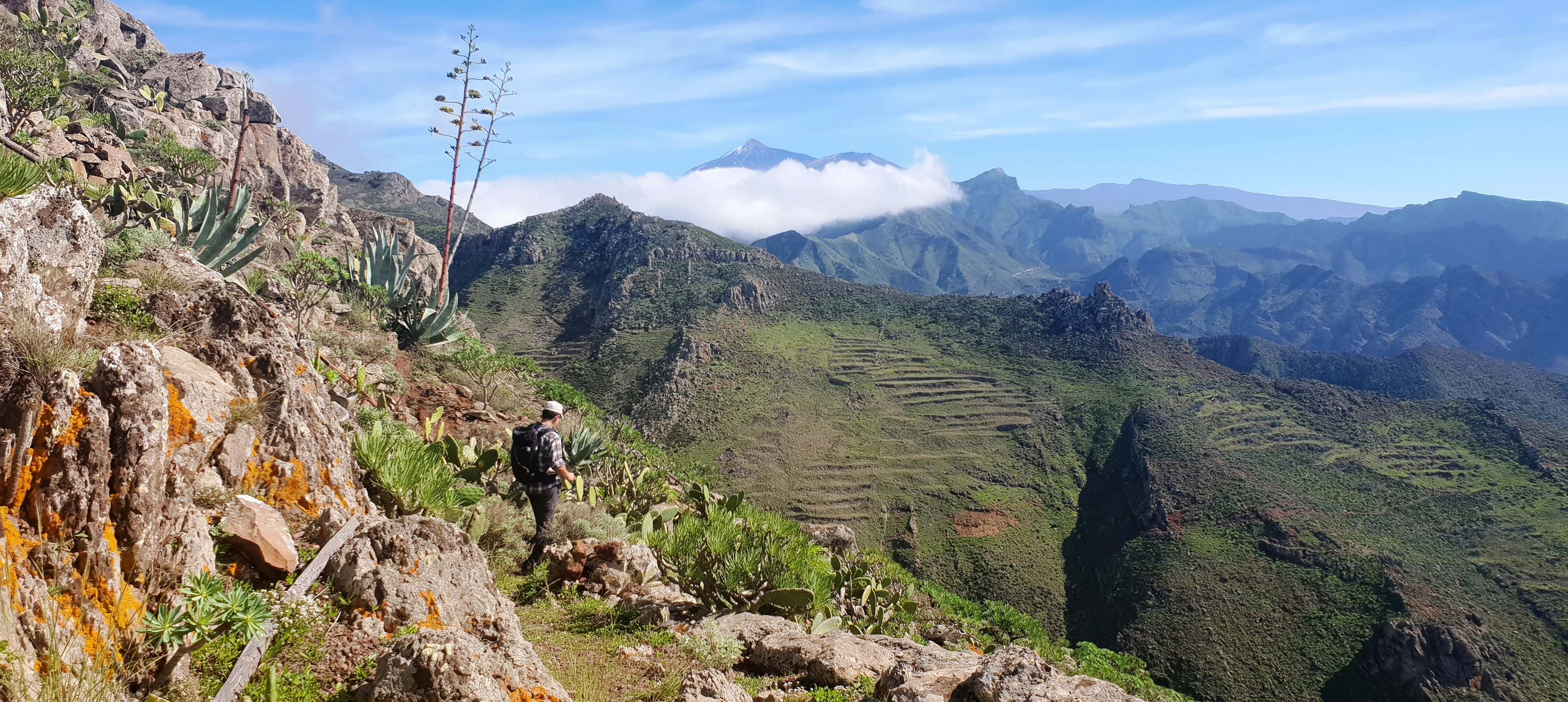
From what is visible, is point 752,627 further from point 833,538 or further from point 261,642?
point 833,538

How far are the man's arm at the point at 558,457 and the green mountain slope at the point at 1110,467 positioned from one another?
29.5m

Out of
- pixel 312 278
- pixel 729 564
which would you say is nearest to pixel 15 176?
pixel 729 564

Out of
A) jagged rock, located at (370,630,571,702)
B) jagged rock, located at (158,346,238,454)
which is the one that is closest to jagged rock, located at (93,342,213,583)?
jagged rock, located at (158,346,238,454)

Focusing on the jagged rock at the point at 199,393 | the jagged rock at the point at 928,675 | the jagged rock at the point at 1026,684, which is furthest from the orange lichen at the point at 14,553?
the jagged rock at the point at 1026,684

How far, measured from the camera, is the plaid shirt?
21.0ft

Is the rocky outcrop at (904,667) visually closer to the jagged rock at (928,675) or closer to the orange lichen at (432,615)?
the jagged rock at (928,675)

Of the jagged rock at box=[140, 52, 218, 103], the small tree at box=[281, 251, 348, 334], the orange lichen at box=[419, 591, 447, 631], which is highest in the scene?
the jagged rock at box=[140, 52, 218, 103]

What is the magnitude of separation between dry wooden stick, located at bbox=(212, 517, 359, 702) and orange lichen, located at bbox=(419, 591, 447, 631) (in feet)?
1.76

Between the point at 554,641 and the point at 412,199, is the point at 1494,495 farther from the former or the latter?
the point at 412,199

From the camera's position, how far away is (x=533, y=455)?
21.0 ft

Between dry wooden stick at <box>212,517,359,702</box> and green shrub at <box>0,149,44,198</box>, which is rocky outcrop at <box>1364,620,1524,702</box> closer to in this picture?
dry wooden stick at <box>212,517,359,702</box>

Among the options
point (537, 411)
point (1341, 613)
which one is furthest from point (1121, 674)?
point (1341, 613)

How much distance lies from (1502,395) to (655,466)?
107111 mm

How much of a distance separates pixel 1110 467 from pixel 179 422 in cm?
4878
